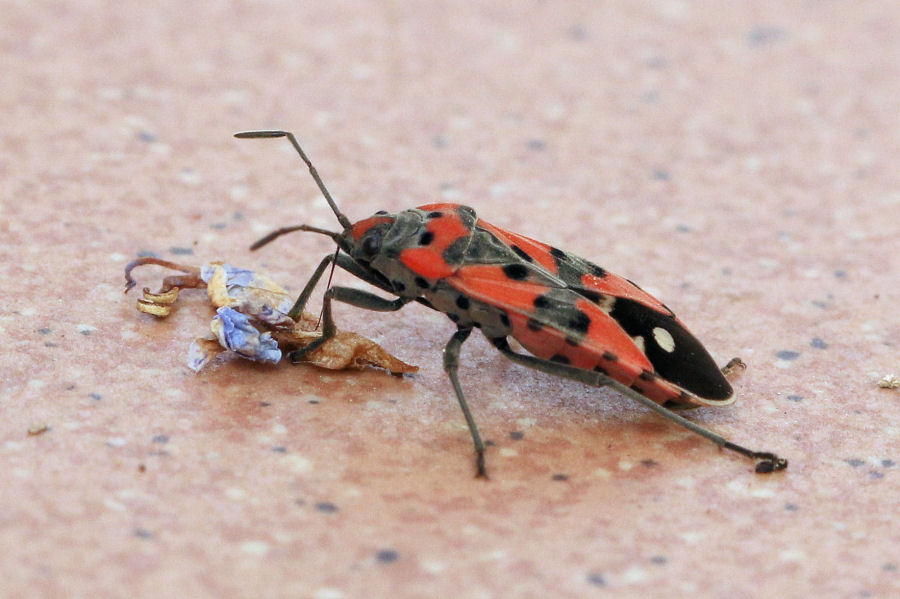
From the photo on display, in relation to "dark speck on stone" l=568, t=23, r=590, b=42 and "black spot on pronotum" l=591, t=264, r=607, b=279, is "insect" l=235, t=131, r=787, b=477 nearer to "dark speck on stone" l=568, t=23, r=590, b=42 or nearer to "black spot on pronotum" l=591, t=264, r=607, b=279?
"black spot on pronotum" l=591, t=264, r=607, b=279

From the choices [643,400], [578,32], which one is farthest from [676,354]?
[578,32]

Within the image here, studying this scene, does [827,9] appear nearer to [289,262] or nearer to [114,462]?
[289,262]

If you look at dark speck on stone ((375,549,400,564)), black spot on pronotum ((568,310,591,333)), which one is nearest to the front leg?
black spot on pronotum ((568,310,591,333))

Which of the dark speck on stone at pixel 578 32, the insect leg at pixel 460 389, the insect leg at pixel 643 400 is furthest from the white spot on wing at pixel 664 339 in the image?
the dark speck on stone at pixel 578 32

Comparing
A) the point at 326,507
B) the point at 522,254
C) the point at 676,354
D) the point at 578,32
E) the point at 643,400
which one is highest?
the point at 578,32

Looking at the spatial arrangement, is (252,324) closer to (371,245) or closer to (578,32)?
(371,245)

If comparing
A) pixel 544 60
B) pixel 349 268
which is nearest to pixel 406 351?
pixel 349 268

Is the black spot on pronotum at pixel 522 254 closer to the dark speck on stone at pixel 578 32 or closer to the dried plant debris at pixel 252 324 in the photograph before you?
the dried plant debris at pixel 252 324
